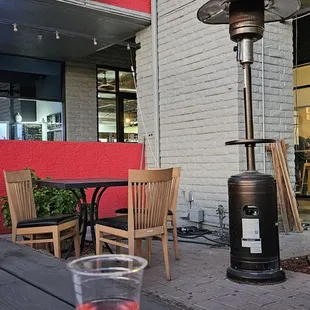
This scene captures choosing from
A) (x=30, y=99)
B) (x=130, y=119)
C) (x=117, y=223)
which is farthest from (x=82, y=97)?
(x=117, y=223)

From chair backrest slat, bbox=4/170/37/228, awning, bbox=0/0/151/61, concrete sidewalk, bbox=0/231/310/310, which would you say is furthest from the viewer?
awning, bbox=0/0/151/61

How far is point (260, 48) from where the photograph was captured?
545cm

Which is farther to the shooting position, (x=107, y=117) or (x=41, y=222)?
(x=107, y=117)

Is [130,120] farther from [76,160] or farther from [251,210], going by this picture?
[251,210]

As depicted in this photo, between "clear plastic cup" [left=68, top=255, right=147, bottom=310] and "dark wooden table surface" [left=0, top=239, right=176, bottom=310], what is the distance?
224 millimetres

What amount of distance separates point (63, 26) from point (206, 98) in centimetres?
265

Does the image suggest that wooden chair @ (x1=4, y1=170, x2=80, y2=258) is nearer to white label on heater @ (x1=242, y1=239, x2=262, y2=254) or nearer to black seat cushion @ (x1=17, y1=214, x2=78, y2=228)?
black seat cushion @ (x1=17, y1=214, x2=78, y2=228)

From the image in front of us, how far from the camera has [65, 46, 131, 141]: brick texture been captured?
27.3 ft

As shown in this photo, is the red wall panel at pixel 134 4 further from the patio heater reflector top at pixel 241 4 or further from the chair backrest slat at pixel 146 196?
the chair backrest slat at pixel 146 196

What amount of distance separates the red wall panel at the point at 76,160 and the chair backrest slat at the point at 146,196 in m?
2.80

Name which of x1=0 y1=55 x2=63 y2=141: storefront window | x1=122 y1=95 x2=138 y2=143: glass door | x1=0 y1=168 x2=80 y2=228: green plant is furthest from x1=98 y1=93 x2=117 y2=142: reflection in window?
x1=0 y1=168 x2=80 y2=228: green plant

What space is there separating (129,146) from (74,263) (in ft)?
19.1

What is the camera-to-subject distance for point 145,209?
11.3 feet

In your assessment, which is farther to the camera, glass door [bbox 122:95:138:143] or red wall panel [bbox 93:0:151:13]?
glass door [bbox 122:95:138:143]
